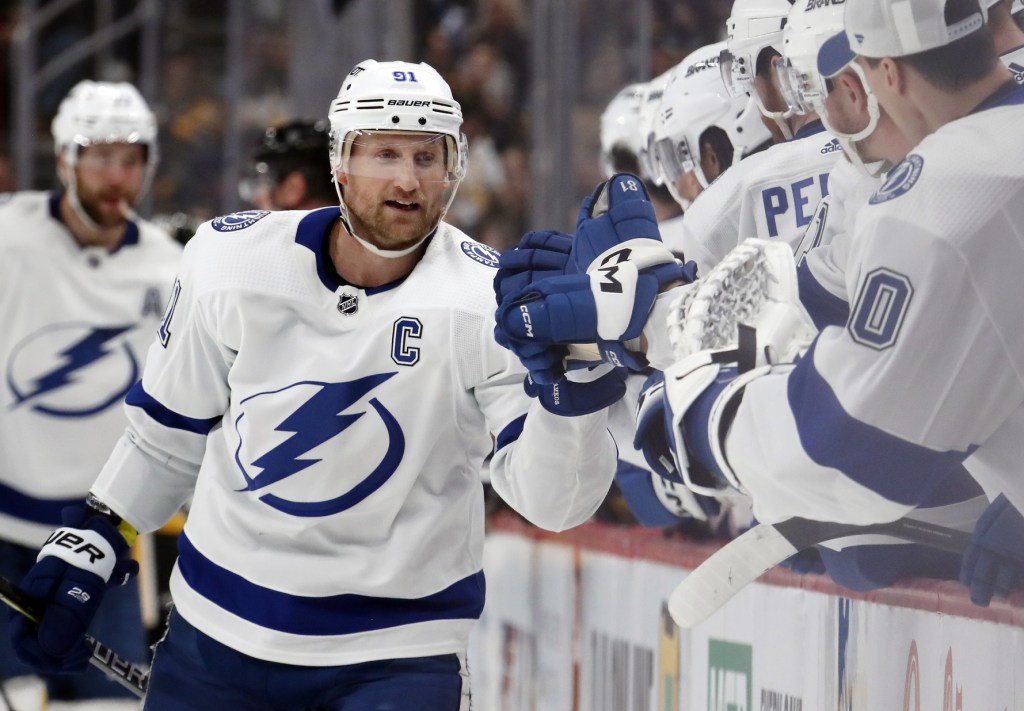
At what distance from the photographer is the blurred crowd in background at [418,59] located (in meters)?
3.03

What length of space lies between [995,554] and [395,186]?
992mm

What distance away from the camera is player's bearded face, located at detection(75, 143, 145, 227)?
3719mm

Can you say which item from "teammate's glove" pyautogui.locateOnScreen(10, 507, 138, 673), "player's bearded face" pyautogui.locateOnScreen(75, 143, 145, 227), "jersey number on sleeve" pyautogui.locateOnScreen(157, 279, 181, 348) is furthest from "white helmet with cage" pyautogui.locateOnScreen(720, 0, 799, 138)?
"player's bearded face" pyautogui.locateOnScreen(75, 143, 145, 227)

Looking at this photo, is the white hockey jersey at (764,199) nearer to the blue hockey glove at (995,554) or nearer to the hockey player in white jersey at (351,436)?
the hockey player in white jersey at (351,436)

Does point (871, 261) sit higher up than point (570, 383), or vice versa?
point (871, 261)

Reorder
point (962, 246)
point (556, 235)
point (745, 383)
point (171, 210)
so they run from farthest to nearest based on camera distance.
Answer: point (171, 210) → point (556, 235) → point (745, 383) → point (962, 246)

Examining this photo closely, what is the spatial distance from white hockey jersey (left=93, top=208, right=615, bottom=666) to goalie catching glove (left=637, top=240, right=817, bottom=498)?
16.8 inches

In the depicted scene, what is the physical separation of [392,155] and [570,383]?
0.55m

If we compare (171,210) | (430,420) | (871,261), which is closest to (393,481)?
(430,420)

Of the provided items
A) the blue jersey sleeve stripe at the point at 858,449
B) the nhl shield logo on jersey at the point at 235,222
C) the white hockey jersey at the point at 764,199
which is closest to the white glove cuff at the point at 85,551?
the nhl shield logo on jersey at the point at 235,222

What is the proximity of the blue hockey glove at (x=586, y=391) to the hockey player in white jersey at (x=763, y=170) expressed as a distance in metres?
0.25

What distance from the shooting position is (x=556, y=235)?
1.84 m

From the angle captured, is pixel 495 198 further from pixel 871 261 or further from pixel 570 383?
pixel 871 261

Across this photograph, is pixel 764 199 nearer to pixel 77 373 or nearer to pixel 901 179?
pixel 901 179
